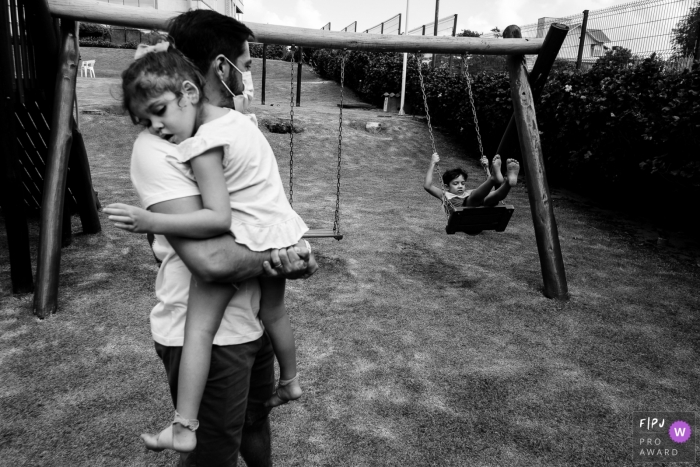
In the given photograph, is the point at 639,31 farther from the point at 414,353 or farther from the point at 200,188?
the point at 200,188

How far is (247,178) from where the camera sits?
1426 mm

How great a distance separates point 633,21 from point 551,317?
562cm

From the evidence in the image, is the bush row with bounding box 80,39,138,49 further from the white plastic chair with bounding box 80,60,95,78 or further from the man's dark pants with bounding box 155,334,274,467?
the man's dark pants with bounding box 155,334,274,467

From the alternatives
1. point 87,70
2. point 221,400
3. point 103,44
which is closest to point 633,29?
point 221,400

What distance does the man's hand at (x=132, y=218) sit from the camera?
1294 millimetres

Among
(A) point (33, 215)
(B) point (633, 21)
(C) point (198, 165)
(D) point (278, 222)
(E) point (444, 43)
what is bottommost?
(A) point (33, 215)

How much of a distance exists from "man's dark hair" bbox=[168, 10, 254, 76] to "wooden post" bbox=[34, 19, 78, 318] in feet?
9.05

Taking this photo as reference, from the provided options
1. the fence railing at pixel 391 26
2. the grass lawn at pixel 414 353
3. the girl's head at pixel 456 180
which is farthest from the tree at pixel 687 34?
the fence railing at pixel 391 26

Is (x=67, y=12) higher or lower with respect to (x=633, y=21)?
lower

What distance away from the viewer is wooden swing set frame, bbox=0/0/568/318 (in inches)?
145

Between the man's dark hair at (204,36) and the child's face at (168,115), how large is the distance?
0.49 ft

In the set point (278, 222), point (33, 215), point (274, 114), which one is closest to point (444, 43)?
point (278, 222)

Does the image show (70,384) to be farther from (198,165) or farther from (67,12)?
(67,12)

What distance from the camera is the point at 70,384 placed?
2881mm
